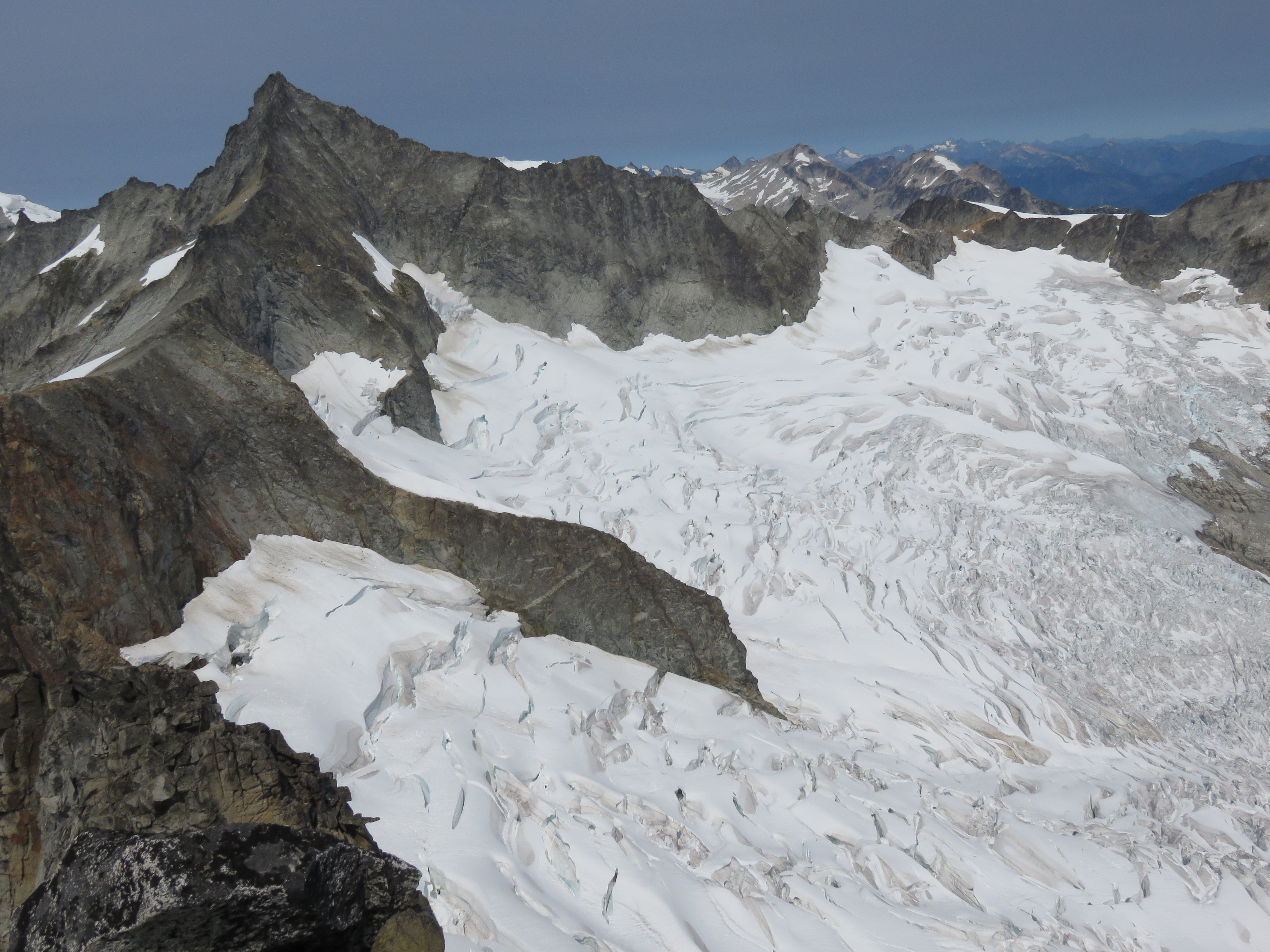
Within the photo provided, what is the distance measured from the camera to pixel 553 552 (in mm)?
19750

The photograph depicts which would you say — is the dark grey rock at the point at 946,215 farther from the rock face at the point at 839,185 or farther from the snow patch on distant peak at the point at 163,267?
the rock face at the point at 839,185

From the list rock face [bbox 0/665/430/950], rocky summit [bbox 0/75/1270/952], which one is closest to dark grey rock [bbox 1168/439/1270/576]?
rocky summit [bbox 0/75/1270/952]

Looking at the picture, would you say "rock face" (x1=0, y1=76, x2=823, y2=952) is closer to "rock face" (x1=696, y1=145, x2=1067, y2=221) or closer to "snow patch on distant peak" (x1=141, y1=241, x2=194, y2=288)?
"snow patch on distant peak" (x1=141, y1=241, x2=194, y2=288)

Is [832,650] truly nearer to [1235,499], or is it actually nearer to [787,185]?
[1235,499]

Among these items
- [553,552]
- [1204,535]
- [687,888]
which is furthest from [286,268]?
[1204,535]

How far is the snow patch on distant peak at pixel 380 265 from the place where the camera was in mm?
32812

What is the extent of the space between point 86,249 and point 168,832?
129 feet

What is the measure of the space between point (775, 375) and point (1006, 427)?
11.0 m

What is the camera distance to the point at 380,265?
111 ft

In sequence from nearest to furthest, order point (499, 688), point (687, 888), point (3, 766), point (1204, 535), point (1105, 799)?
point (3, 766)
point (687, 888)
point (499, 688)
point (1105, 799)
point (1204, 535)

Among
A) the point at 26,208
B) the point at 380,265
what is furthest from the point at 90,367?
the point at 26,208

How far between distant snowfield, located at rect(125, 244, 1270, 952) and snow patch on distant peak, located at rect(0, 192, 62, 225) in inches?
1709

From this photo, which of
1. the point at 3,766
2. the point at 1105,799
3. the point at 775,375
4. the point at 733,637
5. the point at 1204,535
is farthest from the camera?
the point at 775,375

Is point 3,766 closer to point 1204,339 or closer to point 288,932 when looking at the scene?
point 288,932
